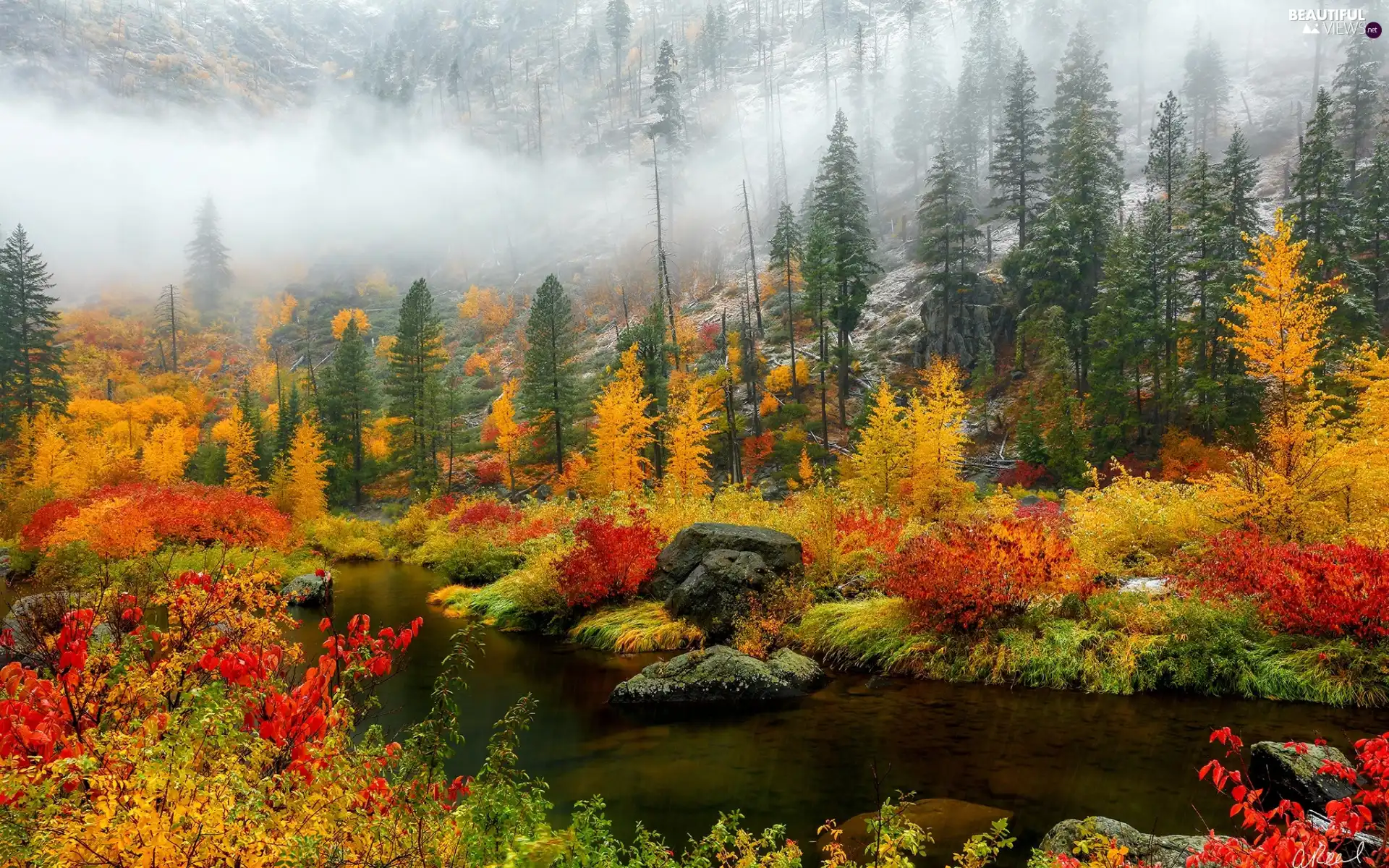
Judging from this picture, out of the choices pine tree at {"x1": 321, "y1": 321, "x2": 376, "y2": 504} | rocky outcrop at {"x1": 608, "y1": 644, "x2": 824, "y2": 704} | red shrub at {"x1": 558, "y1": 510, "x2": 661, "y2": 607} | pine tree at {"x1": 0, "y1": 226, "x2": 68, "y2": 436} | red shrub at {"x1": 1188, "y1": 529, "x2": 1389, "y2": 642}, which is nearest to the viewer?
red shrub at {"x1": 1188, "y1": 529, "x2": 1389, "y2": 642}

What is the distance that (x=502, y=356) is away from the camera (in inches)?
3019

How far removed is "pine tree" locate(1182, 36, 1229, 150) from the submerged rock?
265 feet

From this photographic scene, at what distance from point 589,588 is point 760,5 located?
126 metres

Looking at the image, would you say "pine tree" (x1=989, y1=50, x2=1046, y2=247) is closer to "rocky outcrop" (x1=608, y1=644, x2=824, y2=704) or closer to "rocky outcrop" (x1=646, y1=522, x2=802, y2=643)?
"rocky outcrop" (x1=646, y1=522, x2=802, y2=643)

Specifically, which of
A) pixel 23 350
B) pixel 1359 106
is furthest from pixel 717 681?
pixel 1359 106

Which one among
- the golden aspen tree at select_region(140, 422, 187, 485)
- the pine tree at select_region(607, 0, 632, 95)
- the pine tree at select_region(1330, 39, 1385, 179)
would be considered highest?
the pine tree at select_region(607, 0, 632, 95)

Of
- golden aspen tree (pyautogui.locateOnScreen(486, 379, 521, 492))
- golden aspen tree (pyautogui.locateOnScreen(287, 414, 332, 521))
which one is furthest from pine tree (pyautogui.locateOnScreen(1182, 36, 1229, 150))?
golden aspen tree (pyautogui.locateOnScreen(287, 414, 332, 521))

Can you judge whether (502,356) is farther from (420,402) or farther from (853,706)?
(853,706)

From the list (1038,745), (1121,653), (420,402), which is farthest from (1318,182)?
(420,402)

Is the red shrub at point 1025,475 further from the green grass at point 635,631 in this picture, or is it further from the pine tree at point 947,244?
the green grass at point 635,631

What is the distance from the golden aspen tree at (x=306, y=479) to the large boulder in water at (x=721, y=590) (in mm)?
30367

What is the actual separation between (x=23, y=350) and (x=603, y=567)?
51.6 metres

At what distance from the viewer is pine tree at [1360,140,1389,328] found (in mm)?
35500

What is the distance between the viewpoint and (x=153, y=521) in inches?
894
